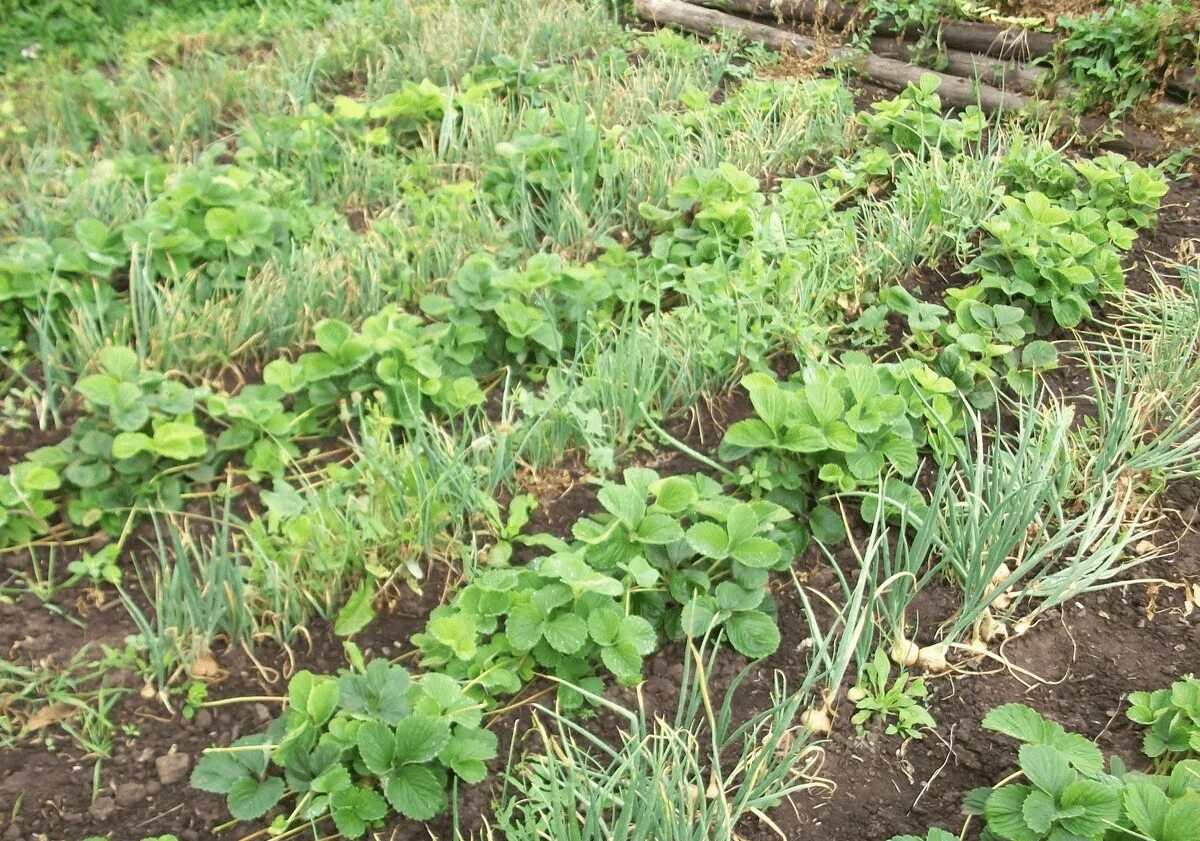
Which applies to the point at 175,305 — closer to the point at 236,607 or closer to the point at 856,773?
the point at 236,607

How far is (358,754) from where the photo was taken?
6.38 ft

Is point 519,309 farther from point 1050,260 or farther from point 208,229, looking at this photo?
point 1050,260

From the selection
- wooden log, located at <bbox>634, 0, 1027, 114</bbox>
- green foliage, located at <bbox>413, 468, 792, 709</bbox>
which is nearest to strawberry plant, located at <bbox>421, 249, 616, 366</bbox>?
green foliage, located at <bbox>413, 468, 792, 709</bbox>

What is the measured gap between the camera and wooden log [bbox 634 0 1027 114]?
14.3 ft

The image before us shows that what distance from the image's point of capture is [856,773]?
200 cm

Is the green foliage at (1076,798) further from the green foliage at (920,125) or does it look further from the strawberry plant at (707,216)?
the green foliage at (920,125)

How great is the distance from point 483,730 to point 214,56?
151 inches

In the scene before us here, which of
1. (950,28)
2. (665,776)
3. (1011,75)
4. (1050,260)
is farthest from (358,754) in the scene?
(950,28)

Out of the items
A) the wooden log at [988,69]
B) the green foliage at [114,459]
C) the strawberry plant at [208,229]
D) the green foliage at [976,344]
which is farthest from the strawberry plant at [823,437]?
the wooden log at [988,69]

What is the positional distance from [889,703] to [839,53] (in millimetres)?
3647

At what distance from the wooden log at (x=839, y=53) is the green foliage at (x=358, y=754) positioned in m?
3.44

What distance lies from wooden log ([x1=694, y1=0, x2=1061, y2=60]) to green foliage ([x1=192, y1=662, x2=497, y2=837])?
3.92 metres

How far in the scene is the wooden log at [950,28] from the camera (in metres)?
4.34

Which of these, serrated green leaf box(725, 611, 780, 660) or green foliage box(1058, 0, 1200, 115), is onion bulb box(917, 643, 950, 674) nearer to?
serrated green leaf box(725, 611, 780, 660)
